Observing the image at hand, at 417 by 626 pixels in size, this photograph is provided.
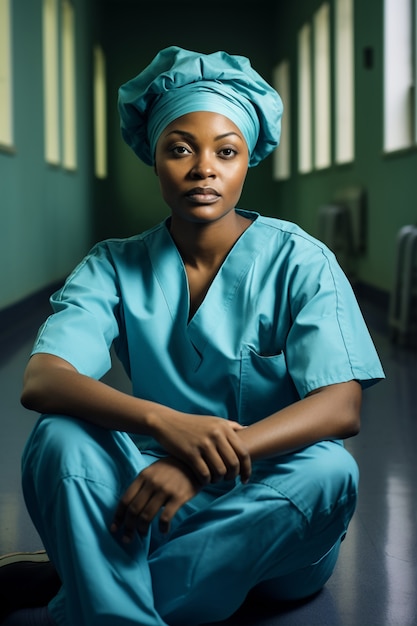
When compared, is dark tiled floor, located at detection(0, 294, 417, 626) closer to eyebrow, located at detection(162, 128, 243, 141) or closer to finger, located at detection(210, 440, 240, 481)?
finger, located at detection(210, 440, 240, 481)

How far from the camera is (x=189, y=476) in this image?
1237 mm

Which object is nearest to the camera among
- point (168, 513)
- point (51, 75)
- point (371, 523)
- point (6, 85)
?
point (168, 513)

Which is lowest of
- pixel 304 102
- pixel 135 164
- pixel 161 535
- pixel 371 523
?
pixel 371 523

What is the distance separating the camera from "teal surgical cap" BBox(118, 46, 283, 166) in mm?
1446

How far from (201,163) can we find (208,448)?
486mm

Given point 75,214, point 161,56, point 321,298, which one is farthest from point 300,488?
point 75,214

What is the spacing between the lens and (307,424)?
1.30m

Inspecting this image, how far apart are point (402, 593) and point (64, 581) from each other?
0.66m

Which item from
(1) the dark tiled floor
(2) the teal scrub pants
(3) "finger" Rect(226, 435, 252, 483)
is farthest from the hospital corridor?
(3) "finger" Rect(226, 435, 252, 483)

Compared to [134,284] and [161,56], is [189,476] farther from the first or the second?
[161,56]

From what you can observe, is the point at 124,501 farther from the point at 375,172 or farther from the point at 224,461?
the point at 375,172

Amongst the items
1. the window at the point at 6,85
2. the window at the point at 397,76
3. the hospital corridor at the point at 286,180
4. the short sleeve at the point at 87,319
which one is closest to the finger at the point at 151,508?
the short sleeve at the point at 87,319

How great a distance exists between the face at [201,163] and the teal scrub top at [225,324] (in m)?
0.11

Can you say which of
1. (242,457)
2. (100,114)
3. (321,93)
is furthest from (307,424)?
(100,114)
